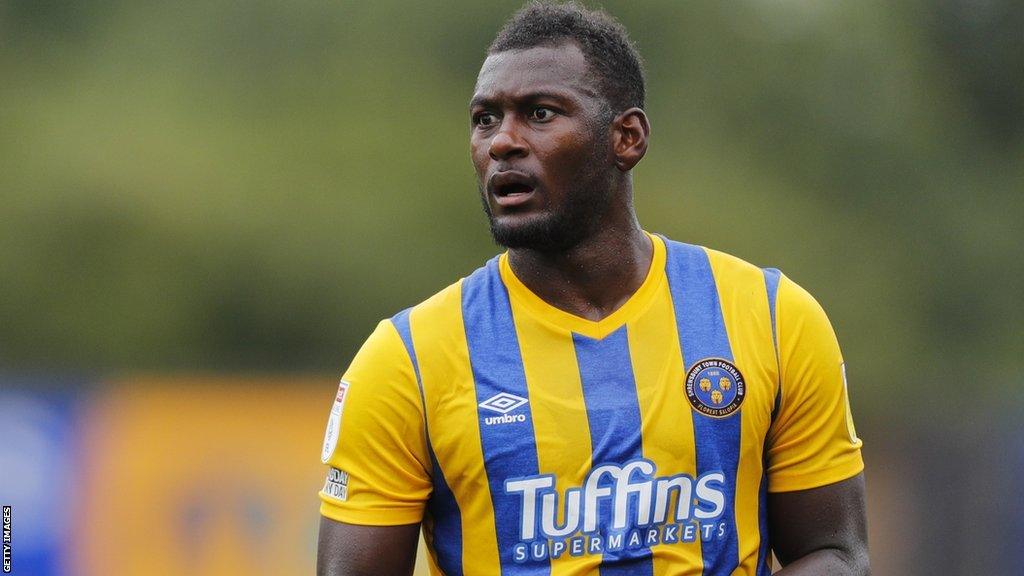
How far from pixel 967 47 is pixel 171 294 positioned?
8104 mm

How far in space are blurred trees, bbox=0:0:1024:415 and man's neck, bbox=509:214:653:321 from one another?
909 centimetres

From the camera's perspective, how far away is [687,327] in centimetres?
278

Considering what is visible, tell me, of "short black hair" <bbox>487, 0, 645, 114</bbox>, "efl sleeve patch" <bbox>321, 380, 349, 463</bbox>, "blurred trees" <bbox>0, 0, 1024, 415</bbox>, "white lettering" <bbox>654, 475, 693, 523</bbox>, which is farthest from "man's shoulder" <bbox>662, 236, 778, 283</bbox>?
"blurred trees" <bbox>0, 0, 1024, 415</bbox>

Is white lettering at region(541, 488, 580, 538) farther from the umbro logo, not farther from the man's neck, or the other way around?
the man's neck

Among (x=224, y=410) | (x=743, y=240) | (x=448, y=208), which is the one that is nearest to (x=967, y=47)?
(x=743, y=240)

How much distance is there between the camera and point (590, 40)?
285cm

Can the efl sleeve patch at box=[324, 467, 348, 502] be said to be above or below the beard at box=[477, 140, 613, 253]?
below

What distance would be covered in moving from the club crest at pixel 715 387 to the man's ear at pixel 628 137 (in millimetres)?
455

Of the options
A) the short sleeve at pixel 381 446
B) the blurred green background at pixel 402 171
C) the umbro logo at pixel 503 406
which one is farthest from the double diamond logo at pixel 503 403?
the blurred green background at pixel 402 171

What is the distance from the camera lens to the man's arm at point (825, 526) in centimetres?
274

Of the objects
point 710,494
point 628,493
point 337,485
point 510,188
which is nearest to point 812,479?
point 710,494

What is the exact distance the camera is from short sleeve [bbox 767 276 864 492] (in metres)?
2.73

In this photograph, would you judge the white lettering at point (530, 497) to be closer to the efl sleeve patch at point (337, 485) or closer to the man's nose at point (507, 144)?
the efl sleeve patch at point (337, 485)

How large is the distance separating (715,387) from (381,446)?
0.66m
